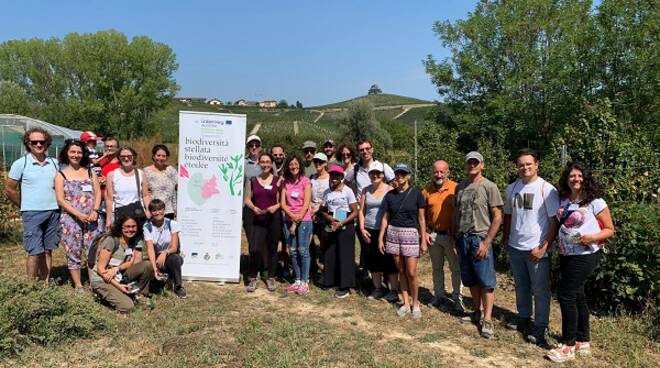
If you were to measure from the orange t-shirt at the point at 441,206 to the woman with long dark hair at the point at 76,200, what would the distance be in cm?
364

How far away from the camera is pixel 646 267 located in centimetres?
446

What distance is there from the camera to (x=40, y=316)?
4.00 metres

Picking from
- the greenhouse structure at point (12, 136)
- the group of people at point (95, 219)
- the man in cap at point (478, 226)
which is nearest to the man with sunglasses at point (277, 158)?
the group of people at point (95, 219)

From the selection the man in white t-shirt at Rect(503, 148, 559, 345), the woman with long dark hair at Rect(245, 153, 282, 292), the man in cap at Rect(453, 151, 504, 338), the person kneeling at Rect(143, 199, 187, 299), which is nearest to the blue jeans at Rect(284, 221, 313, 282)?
the woman with long dark hair at Rect(245, 153, 282, 292)

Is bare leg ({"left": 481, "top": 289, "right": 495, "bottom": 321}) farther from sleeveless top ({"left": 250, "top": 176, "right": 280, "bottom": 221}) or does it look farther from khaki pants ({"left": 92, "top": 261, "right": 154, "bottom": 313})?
khaki pants ({"left": 92, "top": 261, "right": 154, "bottom": 313})

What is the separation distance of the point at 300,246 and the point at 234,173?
52.3 inches

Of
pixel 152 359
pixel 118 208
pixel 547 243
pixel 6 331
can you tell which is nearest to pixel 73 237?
pixel 118 208

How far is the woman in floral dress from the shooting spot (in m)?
5.57

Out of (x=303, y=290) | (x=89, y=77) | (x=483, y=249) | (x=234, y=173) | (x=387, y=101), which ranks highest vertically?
(x=387, y=101)

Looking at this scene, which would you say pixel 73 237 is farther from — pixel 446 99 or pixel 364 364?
pixel 446 99

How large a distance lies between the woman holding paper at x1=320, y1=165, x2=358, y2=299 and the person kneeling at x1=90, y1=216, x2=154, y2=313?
206 cm

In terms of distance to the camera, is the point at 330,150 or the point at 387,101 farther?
the point at 387,101

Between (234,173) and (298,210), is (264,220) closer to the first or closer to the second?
(298,210)

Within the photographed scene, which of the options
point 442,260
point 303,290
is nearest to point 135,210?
point 303,290
